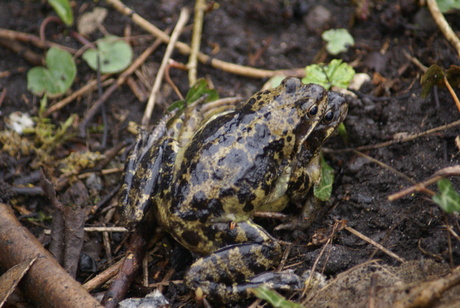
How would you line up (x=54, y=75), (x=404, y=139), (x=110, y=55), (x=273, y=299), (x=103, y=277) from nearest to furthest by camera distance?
1. (x=273, y=299)
2. (x=103, y=277)
3. (x=404, y=139)
4. (x=54, y=75)
5. (x=110, y=55)

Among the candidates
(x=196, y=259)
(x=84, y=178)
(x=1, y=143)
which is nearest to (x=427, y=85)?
(x=196, y=259)

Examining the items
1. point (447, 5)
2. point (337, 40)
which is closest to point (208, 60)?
point (337, 40)

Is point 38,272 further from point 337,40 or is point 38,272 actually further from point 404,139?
point 337,40

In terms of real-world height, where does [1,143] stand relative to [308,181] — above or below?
above

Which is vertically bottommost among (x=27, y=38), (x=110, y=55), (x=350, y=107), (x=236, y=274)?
(x=236, y=274)

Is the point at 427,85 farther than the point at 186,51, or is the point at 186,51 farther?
the point at 186,51

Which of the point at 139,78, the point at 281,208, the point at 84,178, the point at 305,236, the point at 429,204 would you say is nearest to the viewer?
the point at 429,204

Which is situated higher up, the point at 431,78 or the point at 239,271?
the point at 431,78

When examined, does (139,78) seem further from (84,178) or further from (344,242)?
(344,242)
